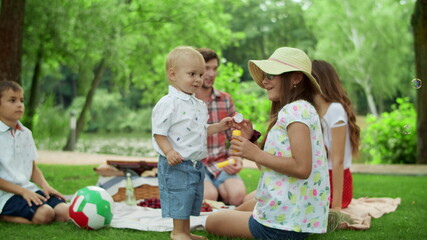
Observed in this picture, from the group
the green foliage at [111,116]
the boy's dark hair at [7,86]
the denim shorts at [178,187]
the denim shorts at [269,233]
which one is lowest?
the green foliage at [111,116]

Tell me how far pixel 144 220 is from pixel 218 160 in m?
1.33

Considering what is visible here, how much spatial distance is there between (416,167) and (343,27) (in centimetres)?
2664

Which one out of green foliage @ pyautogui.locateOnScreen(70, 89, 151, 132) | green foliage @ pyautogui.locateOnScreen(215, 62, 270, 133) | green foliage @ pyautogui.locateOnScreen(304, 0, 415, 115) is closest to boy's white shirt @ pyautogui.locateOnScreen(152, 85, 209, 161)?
green foliage @ pyautogui.locateOnScreen(215, 62, 270, 133)

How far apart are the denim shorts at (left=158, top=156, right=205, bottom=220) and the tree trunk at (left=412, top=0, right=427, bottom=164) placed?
777 cm

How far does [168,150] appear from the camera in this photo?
11.5 feet

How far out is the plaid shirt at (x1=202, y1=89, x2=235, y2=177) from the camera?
5605 millimetres

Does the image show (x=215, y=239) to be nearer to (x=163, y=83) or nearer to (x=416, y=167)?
(x=416, y=167)

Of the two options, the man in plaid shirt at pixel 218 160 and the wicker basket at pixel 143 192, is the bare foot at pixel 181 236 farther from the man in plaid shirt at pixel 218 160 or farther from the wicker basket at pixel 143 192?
the wicker basket at pixel 143 192

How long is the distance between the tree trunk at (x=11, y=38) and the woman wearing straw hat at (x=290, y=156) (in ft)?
18.0

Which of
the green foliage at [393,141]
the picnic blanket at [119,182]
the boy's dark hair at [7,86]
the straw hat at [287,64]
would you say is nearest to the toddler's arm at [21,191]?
the boy's dark hair at [7,86]

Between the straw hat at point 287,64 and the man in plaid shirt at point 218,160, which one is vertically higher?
the straw hat at point 287,64

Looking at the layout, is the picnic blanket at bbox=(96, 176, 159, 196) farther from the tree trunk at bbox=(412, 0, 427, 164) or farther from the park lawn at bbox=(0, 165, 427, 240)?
the tree trunk at bbox=(412, 0, 427, 164)

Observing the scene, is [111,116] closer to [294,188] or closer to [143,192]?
[143,192]

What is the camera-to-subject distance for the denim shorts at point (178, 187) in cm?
360
